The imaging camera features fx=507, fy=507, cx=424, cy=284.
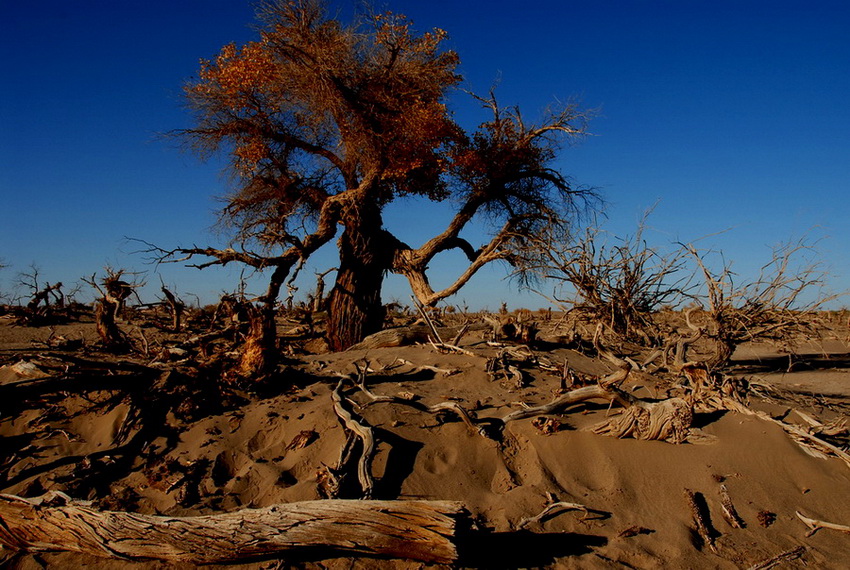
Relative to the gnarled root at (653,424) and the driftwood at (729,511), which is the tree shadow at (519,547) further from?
the gnarled root at (653,424)

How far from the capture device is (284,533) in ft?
10.4

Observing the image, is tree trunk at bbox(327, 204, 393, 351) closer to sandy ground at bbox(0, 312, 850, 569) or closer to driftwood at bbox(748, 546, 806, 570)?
sandy ground at bbox(0, 312, 850, 569)

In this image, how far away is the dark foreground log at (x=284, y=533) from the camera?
3117 mm

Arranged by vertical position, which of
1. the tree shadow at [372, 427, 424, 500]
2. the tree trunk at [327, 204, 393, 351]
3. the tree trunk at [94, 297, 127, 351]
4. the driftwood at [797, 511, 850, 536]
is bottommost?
the driftwood at [797, 511, 850, 536]

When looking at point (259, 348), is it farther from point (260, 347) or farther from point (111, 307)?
point (111, 307)

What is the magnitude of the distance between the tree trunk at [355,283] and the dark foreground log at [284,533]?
19.1ft

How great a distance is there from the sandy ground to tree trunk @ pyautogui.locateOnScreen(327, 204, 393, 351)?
355 centimetres

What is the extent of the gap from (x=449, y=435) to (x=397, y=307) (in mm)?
8620

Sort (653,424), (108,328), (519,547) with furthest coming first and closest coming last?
(108,328) → (653,424) → (519,547)

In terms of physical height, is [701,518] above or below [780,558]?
above

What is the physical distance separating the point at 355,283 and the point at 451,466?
5625 mm

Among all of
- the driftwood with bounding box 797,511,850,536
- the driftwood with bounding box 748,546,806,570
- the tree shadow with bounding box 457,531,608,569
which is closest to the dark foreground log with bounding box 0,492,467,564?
the tree shadow with bounding box 457,531,608,569

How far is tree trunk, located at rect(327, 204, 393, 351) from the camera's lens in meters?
9.20

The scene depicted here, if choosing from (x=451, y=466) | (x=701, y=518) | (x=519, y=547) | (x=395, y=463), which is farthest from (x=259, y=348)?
(x=701, y=518)
